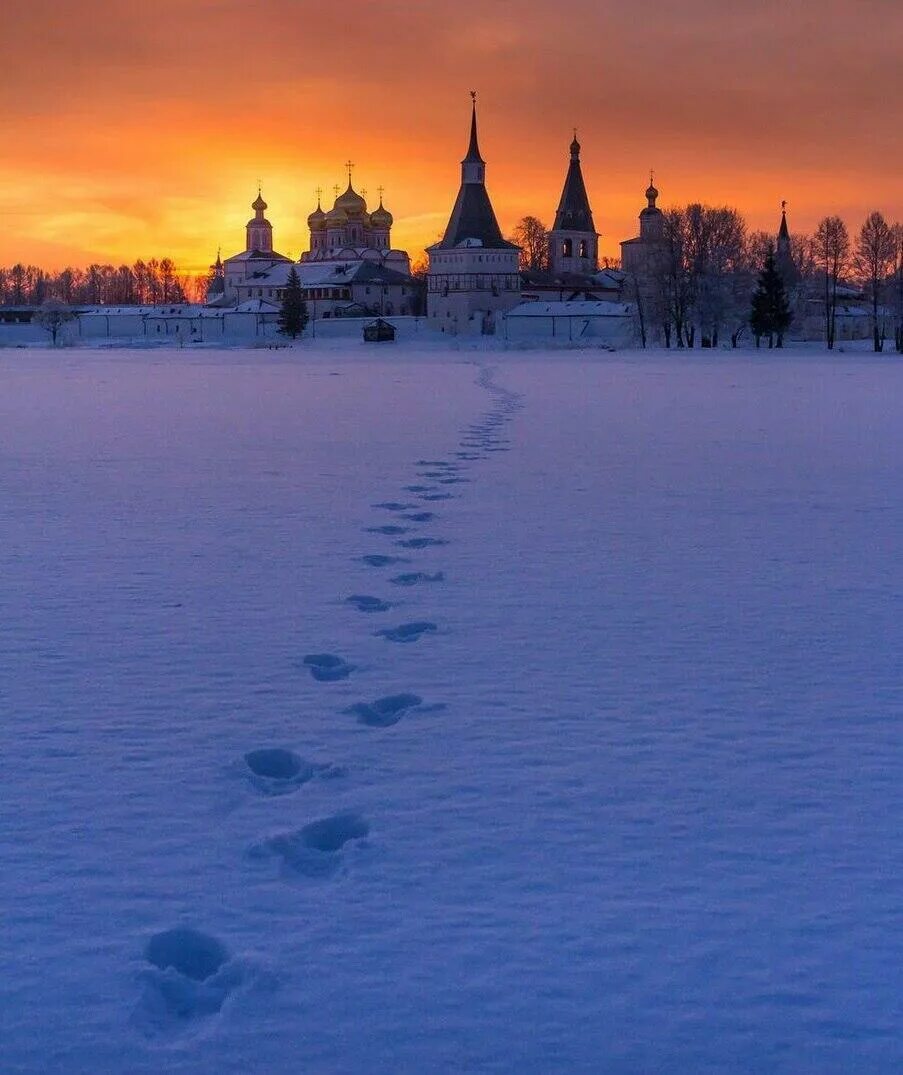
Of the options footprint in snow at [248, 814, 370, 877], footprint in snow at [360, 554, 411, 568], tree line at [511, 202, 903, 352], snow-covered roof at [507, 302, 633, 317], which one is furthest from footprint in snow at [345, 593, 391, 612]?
snow-covered roof at [507, 302, 633, 317]

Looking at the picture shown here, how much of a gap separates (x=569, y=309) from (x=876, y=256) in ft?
91.0

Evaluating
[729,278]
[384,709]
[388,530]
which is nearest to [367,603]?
[384,709]

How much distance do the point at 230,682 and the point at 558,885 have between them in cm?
199

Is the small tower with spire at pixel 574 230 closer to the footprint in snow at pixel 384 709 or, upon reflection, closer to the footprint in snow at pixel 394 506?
the footprint in snow at pixel 394 506

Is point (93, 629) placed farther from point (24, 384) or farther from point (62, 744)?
point (24, 384)

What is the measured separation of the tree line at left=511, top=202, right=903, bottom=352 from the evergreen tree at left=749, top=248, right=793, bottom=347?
5 cm

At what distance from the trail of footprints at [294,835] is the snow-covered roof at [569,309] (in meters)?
83.8

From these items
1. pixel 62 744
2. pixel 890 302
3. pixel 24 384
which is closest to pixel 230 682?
pixel 62 744

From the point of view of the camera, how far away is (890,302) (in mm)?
64625

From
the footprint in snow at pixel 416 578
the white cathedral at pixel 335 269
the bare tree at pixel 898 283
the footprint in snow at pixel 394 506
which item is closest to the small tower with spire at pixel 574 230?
the white cathedral at pixel 335 269

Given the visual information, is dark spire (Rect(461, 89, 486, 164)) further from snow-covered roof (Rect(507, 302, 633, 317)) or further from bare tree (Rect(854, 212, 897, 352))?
bare tree (Rect(854, 212, 897, 352))

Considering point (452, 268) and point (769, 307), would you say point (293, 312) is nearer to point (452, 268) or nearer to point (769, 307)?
point (452, 268)

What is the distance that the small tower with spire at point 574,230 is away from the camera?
114312mm

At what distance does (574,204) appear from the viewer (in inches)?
4520
